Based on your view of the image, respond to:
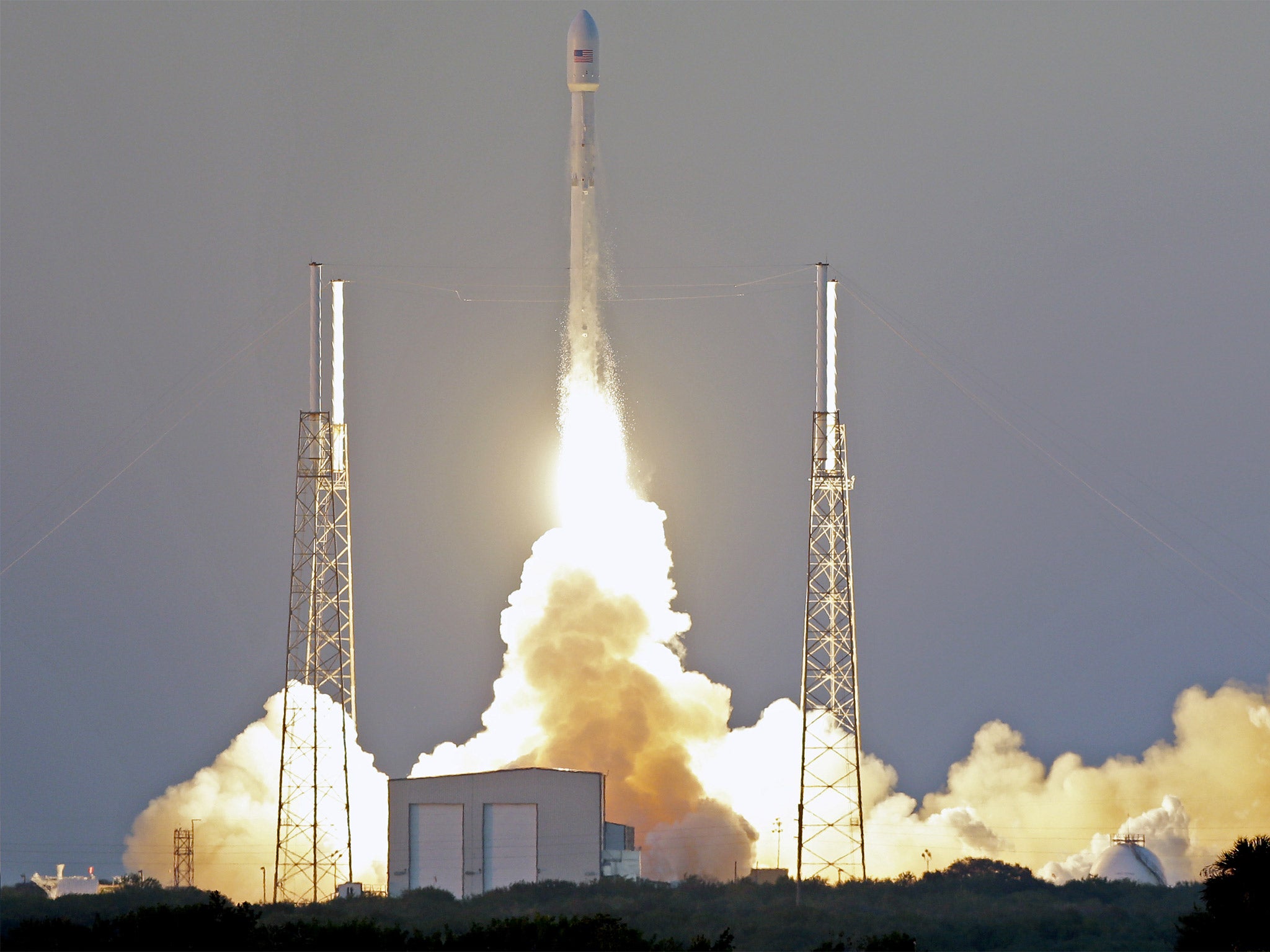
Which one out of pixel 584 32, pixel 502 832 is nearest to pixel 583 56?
pixel 584 32

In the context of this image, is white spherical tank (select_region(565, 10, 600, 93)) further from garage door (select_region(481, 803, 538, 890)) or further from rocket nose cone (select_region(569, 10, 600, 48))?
garage door (select_region(481, 803, 538, 890))

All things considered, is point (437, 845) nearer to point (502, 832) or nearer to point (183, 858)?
point (502, 832)

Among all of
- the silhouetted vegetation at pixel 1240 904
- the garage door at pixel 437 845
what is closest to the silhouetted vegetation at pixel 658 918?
the garage door at pixel 437 845

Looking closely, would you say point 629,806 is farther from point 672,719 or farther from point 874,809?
point 874,809

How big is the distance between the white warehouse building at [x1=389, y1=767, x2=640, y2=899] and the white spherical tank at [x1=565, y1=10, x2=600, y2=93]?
23.3 meters

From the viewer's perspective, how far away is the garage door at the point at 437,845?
118938mm

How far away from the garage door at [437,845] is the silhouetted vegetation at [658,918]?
190 cm

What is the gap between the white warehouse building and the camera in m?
117

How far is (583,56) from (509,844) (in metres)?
26.9

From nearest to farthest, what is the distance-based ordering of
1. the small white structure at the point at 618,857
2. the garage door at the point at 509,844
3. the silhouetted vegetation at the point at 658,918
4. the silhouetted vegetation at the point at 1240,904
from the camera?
the silhouetted vegetation at the point at 1240,904, the silhouetted vegetation at the point at 658,918, the small white structure at the point at 618,857, the garage door at the point at 509,844

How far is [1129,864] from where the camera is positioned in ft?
411

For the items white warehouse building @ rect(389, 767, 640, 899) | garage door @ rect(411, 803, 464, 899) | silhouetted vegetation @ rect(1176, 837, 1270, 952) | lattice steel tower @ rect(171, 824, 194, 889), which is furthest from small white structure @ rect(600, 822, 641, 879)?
silhouetted vegetation @ rect(1176, 837, 1270, 952)

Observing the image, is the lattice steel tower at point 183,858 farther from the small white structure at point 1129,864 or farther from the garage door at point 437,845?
the small white structure at point 1129,864

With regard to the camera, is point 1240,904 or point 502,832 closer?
point 1240,904
